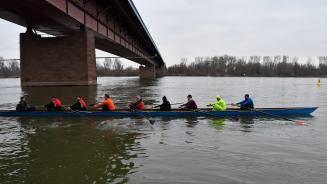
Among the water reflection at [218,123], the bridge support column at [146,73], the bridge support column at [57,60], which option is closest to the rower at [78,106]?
the water reflection at [218,123]

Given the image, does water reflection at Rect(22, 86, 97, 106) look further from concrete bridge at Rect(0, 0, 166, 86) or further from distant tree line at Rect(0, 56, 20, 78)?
distant tree line at Rect(0, 56, 20, 78)

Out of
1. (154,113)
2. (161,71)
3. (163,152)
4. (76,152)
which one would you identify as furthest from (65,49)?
(161,71)

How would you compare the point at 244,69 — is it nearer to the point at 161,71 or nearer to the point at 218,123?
the point at 161,71

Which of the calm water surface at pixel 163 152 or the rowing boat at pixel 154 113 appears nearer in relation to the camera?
the calm water surface at pixel 163 152

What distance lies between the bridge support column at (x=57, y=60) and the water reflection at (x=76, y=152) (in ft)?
71.1

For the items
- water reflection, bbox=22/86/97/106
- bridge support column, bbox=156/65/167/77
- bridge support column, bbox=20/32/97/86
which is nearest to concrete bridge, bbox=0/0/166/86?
bridge support column, bbox=20/32/97/86

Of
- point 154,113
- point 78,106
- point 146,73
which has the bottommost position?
point 154,113

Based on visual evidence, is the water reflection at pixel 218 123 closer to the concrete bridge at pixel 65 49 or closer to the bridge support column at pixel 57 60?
the concrete bridge at pixel 65 49

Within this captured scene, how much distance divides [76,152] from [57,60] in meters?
29.2

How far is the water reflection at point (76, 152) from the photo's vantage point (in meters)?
7.90

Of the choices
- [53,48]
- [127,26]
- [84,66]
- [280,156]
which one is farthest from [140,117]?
[127,26]

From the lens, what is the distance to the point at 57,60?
36.8 meters

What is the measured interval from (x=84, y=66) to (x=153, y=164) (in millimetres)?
29339

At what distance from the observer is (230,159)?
916 cm
